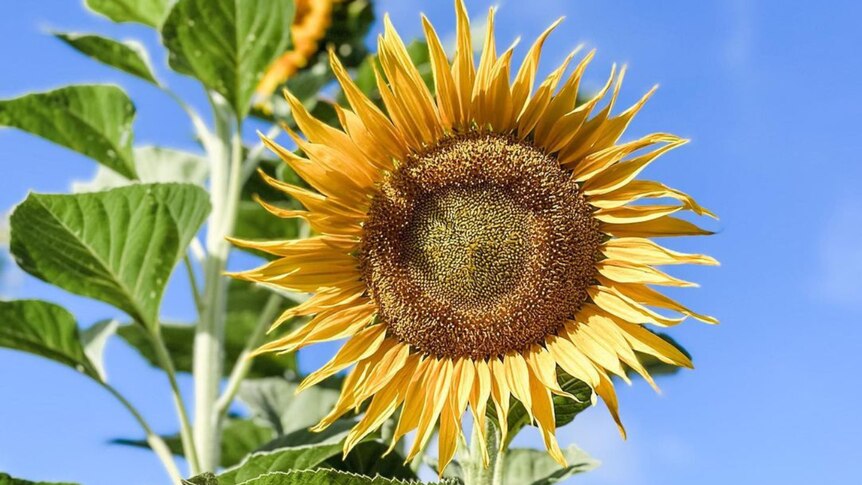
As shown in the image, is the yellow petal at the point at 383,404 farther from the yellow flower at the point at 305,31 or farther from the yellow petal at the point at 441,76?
the yellow flower at the point at 305,31

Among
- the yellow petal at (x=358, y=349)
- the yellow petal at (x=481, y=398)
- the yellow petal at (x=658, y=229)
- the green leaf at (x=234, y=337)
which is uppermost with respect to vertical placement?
the green leaf at (x=234, y=337)

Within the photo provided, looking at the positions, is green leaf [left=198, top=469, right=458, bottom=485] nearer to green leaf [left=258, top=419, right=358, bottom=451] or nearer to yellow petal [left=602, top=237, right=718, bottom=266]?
green leaf [left=258, top=419, right=358, bottom=451]

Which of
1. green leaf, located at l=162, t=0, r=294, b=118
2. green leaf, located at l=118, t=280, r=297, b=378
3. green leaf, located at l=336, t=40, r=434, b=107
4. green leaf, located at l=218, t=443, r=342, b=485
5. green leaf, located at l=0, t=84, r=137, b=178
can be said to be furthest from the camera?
green leaf, located at l=118, t=280, r=297, b=378

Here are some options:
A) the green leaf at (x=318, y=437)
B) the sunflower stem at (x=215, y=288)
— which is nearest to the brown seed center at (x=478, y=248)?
the green leaf at (x=318, y=437)

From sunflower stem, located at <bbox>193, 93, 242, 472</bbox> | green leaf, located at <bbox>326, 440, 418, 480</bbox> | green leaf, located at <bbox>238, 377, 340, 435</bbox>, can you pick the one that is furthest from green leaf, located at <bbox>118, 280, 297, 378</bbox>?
green leaf, located at <bbox>326, 440, 418, 480</bbox>

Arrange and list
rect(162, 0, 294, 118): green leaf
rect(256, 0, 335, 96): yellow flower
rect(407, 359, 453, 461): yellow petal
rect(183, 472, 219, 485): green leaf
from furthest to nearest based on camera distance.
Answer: rect(256, 0, 335, 96): yellow flower < rect(162, 0, 294, 118): green leaf < rect(407, 359, 453, 461): yellow petal < rect(183, 472, 219, 485): green leaf

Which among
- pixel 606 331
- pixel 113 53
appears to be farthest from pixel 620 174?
pixel 113 53

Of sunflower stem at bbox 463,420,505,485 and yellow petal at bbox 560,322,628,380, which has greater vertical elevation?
yellow petal at bbox 560,322,628,380
